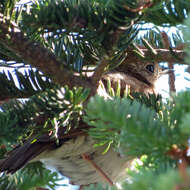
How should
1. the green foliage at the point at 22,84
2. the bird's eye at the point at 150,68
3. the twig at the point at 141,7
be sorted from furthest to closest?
the bird's eye at the point at 150,68, the green foliage at the point at 22,84, the twig at the point at 141,7

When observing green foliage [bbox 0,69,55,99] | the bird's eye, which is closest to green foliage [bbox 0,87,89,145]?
green foliage [bbox 0,69,55,99]

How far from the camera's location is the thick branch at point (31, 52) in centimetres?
53

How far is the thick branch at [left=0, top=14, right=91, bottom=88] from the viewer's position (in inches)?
20.7

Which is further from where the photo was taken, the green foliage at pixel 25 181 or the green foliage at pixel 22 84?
the green foliage at pixel 22 84

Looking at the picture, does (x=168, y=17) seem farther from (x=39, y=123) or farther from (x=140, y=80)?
(x=140, y=80)

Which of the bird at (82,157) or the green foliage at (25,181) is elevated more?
the green foliage at (25,181)

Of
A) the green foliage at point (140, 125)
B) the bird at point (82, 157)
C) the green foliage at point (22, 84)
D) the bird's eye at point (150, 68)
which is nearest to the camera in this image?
the green foliage at point (140, 125)

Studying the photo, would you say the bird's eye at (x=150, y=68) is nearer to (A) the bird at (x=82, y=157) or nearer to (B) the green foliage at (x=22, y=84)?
(A) the bird at (x=82, y=157)

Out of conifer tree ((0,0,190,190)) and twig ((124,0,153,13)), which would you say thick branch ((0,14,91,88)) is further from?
twig ((124,0,153,13))

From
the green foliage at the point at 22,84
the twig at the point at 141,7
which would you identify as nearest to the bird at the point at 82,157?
the green foliage at the point at 22,84

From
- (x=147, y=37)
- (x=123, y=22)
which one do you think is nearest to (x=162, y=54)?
(x=147, y=37)

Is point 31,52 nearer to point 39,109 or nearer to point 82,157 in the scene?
point 39,109

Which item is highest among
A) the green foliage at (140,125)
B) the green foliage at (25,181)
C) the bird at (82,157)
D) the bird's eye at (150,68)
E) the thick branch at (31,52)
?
the thick branch at (31,52)

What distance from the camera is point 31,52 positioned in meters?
0.54
